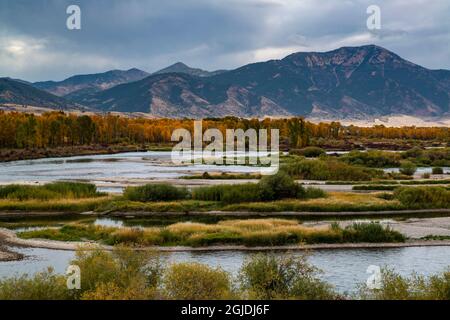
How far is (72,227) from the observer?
45.3m

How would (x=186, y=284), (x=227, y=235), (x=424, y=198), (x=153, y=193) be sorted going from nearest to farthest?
(x=186, y=284) < (x=227, y=235) < (x=424, y=198) < (x=153, y=193)

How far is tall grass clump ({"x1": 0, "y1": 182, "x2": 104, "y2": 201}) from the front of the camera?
5991cm

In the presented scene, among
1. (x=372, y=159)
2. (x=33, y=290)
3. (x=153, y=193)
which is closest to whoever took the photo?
(x=33, y=290)

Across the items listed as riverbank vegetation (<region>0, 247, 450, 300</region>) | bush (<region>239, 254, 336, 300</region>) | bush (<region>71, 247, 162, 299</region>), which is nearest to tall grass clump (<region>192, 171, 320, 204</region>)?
bush (<region>71, 247, 162, 299</region>)

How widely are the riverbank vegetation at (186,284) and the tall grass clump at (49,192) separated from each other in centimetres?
3579

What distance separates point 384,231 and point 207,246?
42.7ft

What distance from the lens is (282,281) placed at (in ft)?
82.1

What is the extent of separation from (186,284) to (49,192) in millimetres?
43632

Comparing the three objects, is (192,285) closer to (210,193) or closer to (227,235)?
(227,235)

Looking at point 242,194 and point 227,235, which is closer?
point 227,235

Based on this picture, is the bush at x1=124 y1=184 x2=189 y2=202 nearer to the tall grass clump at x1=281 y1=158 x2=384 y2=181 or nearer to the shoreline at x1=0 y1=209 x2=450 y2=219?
the shoreline at x1=0 y1=209 x2=450 y2=219

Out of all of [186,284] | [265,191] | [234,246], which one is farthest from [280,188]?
[186,284]
